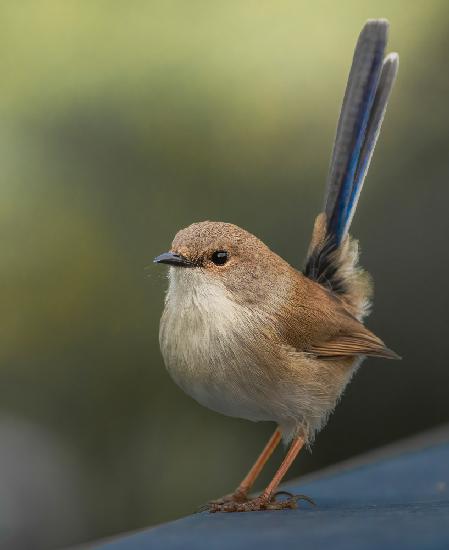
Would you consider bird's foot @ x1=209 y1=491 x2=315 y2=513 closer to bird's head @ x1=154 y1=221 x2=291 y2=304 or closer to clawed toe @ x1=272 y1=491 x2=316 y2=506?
clawed toe @ x1=272 y1=491 x2=316 y2=506

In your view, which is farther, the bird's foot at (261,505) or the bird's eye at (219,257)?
the bird's eye at (219,257)

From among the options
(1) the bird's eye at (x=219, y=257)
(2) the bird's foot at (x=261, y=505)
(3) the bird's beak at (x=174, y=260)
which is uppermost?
(1) the bird's eye at (x=219, y=257)

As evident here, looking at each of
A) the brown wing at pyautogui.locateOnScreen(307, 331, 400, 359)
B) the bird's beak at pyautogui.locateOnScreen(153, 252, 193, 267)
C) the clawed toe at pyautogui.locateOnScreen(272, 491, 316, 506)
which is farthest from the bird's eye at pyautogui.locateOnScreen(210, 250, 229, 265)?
the clawed toe at pyautogui.locateOnScreen(272, 491, 316, 506)

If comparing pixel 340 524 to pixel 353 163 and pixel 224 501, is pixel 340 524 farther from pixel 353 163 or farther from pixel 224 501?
pixel 353 163

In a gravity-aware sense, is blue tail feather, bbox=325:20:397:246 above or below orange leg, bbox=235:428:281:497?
above

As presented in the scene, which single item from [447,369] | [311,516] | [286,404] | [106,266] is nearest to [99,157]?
[106,266]

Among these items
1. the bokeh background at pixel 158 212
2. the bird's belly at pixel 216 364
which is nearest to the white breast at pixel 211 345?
the bird's belly at pixel 216 364

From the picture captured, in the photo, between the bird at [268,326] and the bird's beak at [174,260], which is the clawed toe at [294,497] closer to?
the bird at [268,326]

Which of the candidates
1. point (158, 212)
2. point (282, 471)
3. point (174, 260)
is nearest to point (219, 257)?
point (174, 260)
